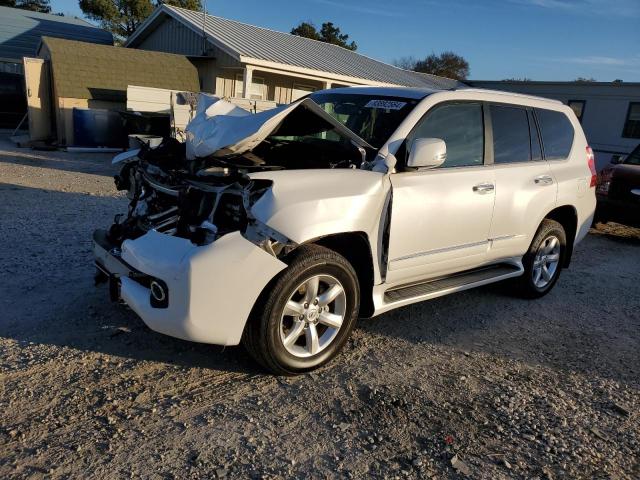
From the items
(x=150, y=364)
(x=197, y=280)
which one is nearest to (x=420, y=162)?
(x=197, y=280)

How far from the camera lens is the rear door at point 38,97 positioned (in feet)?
51.4

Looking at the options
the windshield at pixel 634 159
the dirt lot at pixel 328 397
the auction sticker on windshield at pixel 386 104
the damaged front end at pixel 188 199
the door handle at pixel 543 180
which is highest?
the auction sticker on windshield at pixel 386 104

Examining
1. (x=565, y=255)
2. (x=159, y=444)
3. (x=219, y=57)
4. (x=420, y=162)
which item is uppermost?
(x=219, y=57)

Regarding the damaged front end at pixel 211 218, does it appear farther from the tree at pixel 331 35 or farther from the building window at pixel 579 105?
the tree at pixel 331 35

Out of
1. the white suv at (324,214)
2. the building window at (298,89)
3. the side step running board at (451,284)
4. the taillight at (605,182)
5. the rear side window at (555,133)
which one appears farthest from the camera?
the building window at (298,89)

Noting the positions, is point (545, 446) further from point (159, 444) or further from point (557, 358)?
point (159, 444)

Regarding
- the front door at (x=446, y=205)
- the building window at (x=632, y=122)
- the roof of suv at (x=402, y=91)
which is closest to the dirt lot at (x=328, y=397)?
the front door at (x=446, y=205)

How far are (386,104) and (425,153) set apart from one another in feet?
2.78

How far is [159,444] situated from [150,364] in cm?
87

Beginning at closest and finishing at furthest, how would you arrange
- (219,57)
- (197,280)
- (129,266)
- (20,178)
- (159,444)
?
(159,444) < (197,280) < (129,266) < (20,178) < (219,57)

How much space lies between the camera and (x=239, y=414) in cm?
303

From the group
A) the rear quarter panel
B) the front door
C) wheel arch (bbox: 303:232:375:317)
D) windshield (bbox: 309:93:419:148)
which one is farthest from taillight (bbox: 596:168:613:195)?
wheel arch (bbox: 303:232:375:317)

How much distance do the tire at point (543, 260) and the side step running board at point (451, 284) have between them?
0.25m

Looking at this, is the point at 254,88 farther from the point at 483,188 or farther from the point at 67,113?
the point at 483,188
